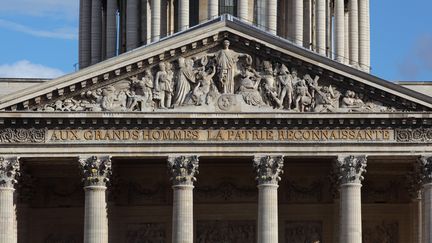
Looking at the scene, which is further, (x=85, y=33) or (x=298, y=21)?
(x=85, y=33)

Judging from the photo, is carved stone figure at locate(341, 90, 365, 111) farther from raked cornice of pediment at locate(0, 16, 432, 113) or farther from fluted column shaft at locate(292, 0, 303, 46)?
fluted column shaft at locate(292, 0, 303, 46)

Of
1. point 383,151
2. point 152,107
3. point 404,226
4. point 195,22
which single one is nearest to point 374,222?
point 404,226

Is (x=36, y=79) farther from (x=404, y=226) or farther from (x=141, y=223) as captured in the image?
(x=404, y=226)

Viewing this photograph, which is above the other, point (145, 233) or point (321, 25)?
point (321, 25)

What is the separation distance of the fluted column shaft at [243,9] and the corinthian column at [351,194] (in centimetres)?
1824

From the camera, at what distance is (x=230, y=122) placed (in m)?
58.5

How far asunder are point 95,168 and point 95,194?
920 mm

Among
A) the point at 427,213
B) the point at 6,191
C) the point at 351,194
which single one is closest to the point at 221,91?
the point at 351,194

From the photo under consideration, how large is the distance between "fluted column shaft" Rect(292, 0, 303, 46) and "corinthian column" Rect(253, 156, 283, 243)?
1839 centimetres

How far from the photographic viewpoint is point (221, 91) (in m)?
58.7

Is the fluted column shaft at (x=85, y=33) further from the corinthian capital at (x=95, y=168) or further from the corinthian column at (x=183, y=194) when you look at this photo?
the corinthian column at (x=183, y=194)

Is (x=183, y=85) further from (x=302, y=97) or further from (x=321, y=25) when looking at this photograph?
(x=321, y=25)

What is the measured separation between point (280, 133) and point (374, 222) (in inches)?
269

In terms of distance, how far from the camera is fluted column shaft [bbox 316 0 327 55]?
77.4 m
